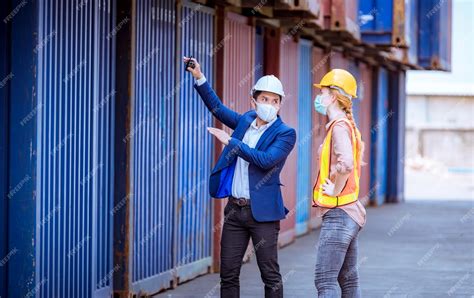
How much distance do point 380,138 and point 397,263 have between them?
41.4ft

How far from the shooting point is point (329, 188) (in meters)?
7.76

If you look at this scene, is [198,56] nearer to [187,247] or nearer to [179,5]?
[179,5]

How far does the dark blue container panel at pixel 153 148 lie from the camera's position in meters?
10.8

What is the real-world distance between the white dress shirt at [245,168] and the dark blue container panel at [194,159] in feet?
10.9

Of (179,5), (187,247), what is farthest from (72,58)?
(187,247)

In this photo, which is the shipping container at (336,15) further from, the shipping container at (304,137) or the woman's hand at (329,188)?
the woman's hand at (329,188)

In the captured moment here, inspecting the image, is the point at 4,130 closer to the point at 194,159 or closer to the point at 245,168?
the point at 245,168

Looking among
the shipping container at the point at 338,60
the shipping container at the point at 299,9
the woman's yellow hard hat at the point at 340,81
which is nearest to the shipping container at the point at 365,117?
the shipping container at the point at 338,60

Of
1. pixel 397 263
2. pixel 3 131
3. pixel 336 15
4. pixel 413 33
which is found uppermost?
pixel 413 33

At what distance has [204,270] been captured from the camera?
42.9 ft

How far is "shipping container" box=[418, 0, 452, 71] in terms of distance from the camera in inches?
1040

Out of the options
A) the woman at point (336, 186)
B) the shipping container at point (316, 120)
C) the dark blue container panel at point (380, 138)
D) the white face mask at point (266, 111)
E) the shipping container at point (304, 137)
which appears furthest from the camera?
the dark blue container panel at point (380, 138)

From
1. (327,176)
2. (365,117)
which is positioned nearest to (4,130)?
(327,176)

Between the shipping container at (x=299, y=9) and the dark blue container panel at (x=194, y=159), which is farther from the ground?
the shipping container at (x=299, y=9)
